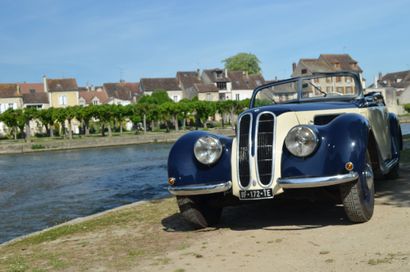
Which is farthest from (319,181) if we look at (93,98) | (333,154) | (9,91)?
(93,98)

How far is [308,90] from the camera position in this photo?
346 inches

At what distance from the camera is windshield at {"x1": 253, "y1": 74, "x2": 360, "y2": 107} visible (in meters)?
8.47

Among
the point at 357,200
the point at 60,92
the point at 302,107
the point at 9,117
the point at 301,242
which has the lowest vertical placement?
the point at 301,242

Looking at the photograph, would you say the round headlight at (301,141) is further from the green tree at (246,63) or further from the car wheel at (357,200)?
the green tree at (246,63)

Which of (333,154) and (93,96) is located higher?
(93,96)

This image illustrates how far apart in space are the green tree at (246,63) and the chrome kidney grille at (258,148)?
408 ft

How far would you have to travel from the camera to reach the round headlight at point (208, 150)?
271 inches

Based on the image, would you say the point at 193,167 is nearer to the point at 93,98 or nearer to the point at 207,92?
the point at 207,92

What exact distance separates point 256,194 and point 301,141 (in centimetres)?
85

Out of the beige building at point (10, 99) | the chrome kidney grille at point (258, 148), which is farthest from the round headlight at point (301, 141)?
the beige building at point (10, 99)

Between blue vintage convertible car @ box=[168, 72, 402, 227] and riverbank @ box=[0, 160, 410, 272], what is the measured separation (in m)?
0.42

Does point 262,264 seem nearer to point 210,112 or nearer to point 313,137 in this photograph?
point 313,137

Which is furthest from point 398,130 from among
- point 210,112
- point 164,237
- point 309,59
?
point 309,59

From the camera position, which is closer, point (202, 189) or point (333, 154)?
point (333, 154)
